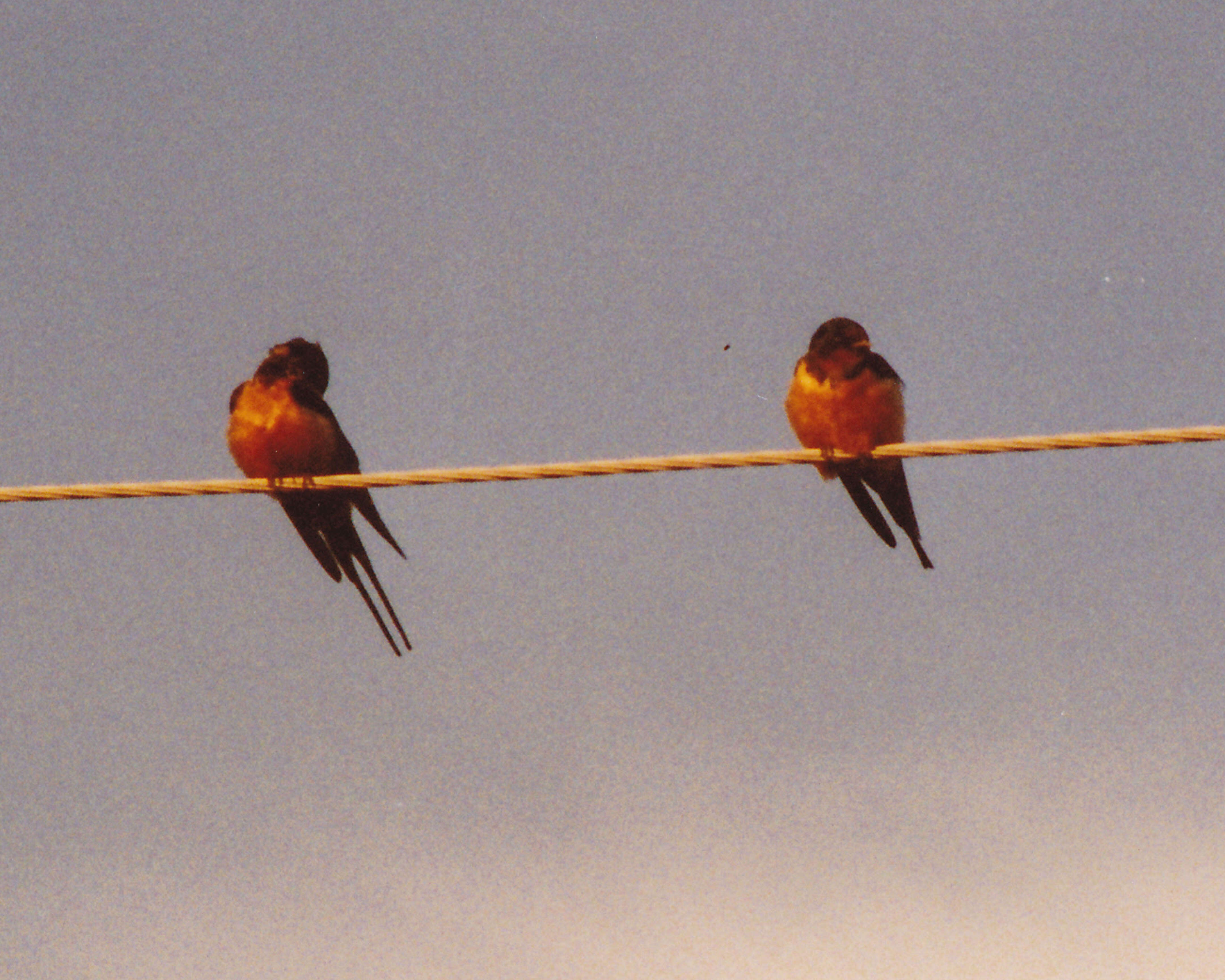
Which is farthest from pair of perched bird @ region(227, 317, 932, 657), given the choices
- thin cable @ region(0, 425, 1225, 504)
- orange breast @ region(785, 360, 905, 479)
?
thin cable @ region(0, 425, 1225, 504)

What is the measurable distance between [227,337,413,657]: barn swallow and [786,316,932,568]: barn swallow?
1.91 metres

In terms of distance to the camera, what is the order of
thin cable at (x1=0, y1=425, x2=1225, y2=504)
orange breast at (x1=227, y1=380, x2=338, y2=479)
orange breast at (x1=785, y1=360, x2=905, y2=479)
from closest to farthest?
thin cable at (x1=0, y1=425, x2=1225, y2=504) → orange breast at (x1=785, y1=360, x2=905, y2=479) → orange breast at (x1=227, y1=380, x2=338, y2=479)

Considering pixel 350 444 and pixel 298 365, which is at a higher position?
pixel 298 365

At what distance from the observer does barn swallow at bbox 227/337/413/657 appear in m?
6.90

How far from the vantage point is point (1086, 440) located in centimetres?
440

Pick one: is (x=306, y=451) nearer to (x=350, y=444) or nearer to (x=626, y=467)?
(x=350, y=444)

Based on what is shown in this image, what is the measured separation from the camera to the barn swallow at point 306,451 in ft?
22.6

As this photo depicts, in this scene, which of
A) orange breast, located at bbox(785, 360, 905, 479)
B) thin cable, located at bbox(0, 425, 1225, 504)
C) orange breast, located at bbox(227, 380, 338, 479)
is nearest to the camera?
thin cable, located at bbox(0, 425, 1225, 504)

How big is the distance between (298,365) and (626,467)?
10.2ft

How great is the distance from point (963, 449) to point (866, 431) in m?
2.26

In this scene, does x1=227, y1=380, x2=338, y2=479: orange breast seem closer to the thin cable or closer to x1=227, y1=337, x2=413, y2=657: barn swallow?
x1=227, y1=337, x2=413, y2=657: barn swallow

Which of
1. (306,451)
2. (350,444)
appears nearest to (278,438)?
(306,451)

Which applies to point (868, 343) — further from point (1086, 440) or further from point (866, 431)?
point (1086, 440)

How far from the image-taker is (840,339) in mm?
7125
